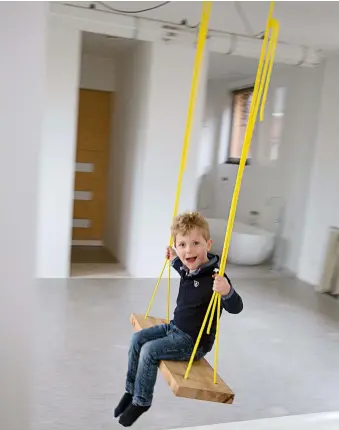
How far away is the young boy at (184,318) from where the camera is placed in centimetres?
151

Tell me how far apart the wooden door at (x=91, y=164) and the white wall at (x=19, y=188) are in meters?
4.72

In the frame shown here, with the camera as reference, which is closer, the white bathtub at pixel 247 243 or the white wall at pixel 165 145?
the white wall at pixel 165 145

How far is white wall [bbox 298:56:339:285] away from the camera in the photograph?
172 inches

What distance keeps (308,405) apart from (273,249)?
9.46 ft

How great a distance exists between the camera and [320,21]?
3.50 m

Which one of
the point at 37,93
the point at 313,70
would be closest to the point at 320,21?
the point at 313,70

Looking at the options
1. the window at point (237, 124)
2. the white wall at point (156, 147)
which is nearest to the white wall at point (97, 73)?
the white wall at point (156, 147)

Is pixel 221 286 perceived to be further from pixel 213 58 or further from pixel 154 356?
pixel 213 58

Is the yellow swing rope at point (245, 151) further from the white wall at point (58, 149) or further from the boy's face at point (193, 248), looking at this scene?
the white wall at point (58, 149)

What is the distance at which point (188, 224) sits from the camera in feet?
4.94

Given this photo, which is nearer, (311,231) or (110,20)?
(110,20)

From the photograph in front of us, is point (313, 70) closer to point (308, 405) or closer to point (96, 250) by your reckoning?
point (96, 250)

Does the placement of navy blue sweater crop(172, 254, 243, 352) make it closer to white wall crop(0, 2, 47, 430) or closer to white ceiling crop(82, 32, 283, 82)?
white wall crop(0, 2, 47, 430)

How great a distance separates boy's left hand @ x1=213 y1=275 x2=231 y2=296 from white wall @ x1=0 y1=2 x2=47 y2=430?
2.19 feet
